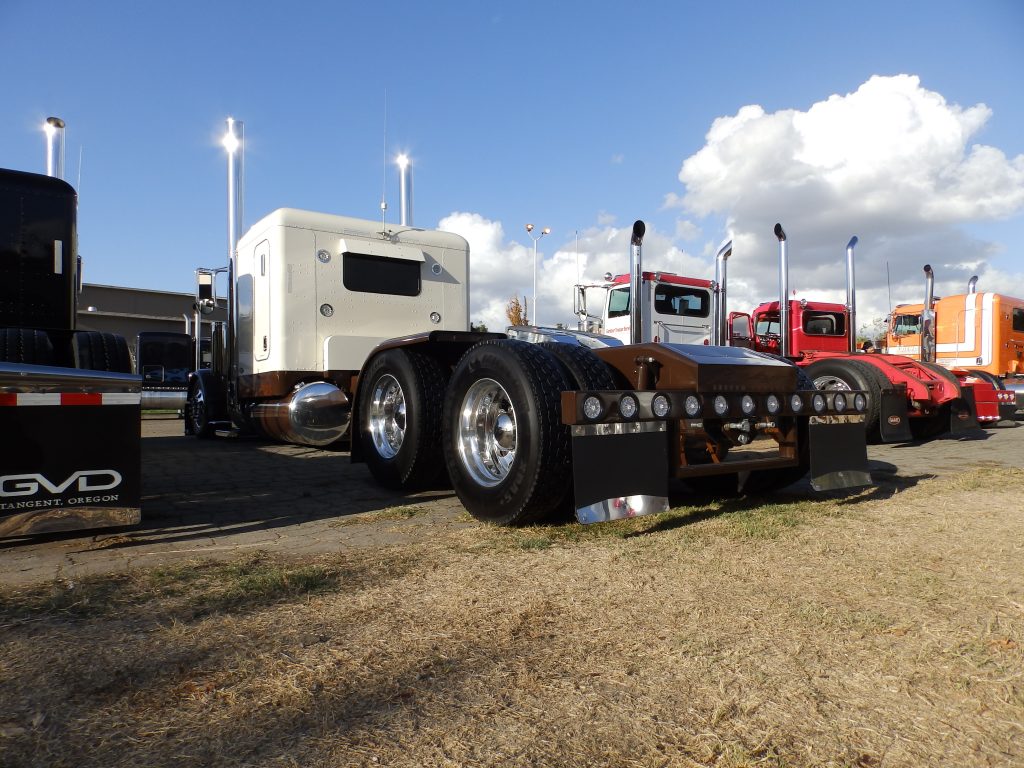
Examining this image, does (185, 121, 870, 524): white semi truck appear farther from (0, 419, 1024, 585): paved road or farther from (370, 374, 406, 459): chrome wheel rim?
(0, 419, 1024, 585): paved road

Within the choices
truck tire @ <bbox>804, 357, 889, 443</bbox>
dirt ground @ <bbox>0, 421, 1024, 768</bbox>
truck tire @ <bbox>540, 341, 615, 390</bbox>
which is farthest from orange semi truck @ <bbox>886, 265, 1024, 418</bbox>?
dirt ground @ <bbox>0, 421, 1024, 768</bbox>

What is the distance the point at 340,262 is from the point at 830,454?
4.98 m

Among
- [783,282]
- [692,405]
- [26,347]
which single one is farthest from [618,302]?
[26,347]

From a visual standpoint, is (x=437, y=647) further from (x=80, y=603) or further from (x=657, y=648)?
(x=80, y=603)

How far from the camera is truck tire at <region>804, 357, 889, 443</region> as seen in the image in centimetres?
782

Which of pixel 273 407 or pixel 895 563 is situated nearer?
pixel 895 563

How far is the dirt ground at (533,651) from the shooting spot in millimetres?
1577

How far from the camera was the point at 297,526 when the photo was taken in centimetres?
397

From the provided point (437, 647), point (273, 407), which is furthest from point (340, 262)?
point (437, 647)

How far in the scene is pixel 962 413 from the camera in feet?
27.3

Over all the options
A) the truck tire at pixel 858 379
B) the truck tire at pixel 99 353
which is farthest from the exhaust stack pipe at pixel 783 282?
the truck tire at pixel 99 353

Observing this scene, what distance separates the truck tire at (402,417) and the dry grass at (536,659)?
A: 1.60 metres

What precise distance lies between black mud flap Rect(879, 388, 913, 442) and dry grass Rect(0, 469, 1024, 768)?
4693mm

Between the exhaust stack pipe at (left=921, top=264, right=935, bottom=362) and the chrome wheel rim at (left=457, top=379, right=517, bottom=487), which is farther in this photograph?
the exhaust stack pipe at (left=921, top=264, right=935, bottom=362)
